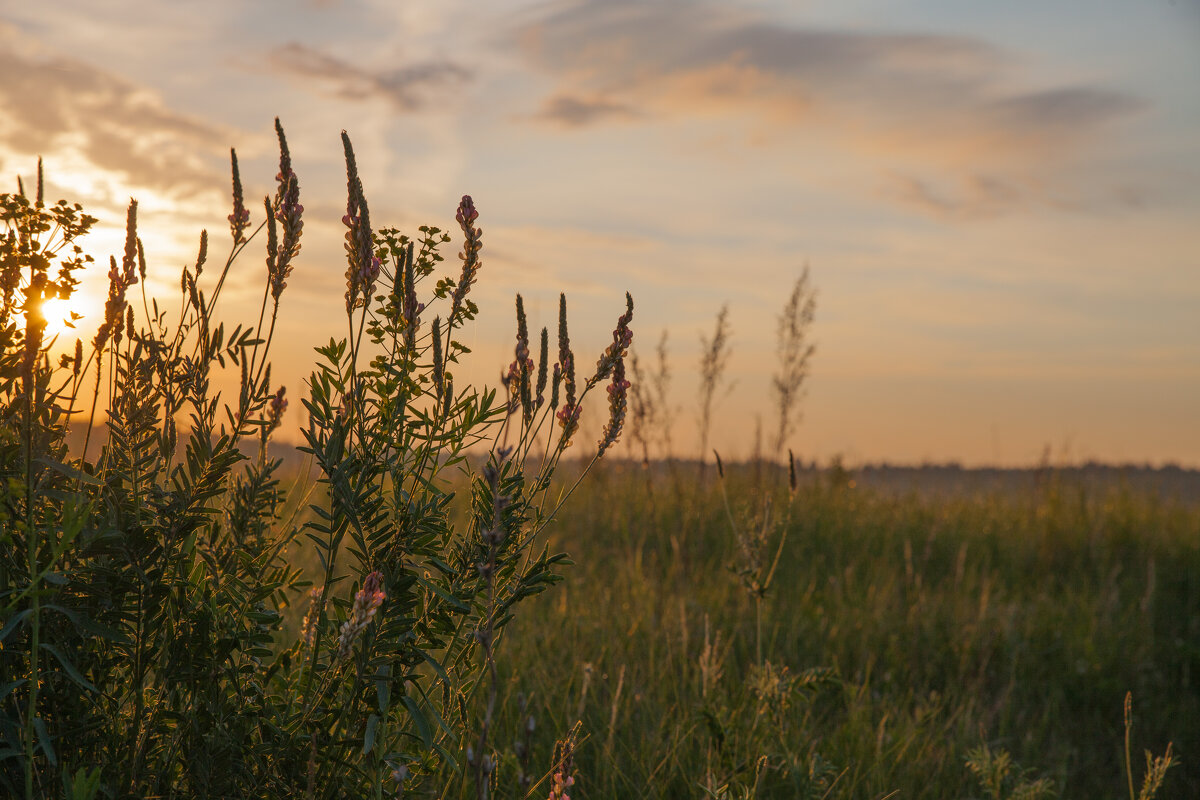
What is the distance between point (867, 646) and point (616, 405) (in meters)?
4.13

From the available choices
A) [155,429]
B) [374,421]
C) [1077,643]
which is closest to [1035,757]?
[1077,643]

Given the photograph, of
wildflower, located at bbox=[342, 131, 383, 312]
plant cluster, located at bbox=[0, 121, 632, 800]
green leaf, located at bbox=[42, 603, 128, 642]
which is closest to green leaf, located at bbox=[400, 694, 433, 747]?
plant cluster, located at bbox=[0, 121, 632, 800]

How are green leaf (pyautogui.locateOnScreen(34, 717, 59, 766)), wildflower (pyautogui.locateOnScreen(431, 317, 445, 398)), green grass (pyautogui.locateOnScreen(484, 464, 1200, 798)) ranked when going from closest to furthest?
green leaf (pyautogui.locateOnScreen(34, 717, 59, 766))
wildflower (pyautogui.locateOnScreen(431, 317, 445, 398))
green grass (pyautogui.locateOnScreen(484, 464, 1200, 798))

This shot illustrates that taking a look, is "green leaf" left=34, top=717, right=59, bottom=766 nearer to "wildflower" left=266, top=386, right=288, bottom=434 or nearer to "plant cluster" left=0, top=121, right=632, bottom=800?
"plant cluster" left=0, top=121, right=632, bottom=800

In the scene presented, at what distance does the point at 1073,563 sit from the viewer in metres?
8.34

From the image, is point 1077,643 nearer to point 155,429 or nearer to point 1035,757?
point 1035,757

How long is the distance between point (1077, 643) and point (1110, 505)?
4.60m

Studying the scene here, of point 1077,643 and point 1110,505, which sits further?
point 1110,505

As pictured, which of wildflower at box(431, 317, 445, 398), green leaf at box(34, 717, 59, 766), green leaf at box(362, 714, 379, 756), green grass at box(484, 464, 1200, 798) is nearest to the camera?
green leaf at box(34, 717, 59, 766)

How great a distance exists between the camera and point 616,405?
2.37m

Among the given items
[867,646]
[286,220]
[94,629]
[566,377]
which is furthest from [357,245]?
[867,646]

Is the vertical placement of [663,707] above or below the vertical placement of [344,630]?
below

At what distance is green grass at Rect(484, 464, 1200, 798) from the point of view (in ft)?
12.1

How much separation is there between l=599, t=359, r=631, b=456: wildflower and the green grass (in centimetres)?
116
